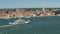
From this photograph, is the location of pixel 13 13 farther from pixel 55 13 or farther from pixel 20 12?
pixel 55 13

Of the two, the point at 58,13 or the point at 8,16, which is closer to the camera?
the point at 8,16

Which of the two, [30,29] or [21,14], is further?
[21,14]

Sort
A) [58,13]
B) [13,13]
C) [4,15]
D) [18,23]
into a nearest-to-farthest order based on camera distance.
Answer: [18,23] → [4,15] → [13,13] → [58,13]

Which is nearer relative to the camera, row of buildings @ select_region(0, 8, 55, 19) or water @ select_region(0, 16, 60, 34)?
water @ select_region(0, 16, 60, 34)

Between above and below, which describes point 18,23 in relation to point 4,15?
above

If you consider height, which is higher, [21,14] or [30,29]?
[30,29]

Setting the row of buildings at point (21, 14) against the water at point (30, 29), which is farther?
the row of buildings at point (21, 14)

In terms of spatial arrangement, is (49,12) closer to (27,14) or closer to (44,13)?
(44,13)

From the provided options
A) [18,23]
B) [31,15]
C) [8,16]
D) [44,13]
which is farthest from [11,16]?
[18,23]

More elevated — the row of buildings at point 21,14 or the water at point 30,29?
the water at point 30,29

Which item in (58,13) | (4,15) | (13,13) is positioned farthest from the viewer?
(58,13)

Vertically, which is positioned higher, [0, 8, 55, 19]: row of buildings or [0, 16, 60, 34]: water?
[0, 16, 60, 34]: water
